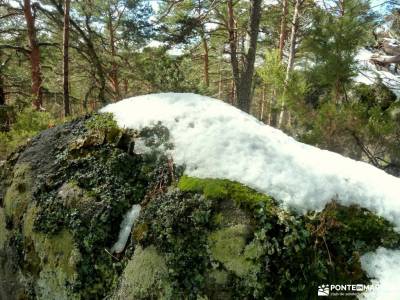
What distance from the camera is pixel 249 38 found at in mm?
8445

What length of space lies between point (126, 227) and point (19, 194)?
1.55m

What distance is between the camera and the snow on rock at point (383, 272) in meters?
2.42

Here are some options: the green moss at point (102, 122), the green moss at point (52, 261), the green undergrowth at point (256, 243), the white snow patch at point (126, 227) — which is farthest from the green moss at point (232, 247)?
the green moss at point (102, 122)

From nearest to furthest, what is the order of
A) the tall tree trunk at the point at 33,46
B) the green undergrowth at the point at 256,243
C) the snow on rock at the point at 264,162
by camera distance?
the green undergrowth at the point at 256,243, the snow on rock at the point at 264,162, the tall tree trunk at the point at 33,46

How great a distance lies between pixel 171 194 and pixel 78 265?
3.53 feet

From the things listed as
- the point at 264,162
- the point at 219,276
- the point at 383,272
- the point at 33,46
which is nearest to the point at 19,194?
the point at 219,276

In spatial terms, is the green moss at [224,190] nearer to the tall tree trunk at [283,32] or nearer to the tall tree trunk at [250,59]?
the tall tree trunk at [250,59]

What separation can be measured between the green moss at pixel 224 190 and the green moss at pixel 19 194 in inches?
75.8

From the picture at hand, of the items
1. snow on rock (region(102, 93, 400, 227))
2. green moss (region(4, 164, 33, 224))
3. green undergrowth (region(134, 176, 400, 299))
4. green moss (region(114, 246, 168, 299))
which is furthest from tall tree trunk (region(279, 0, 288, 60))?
green moss (region(114, 246, 168, 299))

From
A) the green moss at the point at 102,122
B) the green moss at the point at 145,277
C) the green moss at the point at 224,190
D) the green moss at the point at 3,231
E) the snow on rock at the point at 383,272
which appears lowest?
the green moss at the point at 3,231

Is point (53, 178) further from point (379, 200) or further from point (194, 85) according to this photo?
point (194, 85)

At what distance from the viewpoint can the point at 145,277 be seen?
2818 millimetres

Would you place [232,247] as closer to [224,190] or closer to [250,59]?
[224,190]

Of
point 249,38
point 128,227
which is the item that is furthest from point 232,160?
point 249,38
